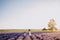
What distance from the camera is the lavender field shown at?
3.09 meters

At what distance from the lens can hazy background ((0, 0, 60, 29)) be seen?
314 cm

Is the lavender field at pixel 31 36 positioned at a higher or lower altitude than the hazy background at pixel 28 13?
lower

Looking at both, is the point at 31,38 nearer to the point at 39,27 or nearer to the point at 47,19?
the point at 39,27

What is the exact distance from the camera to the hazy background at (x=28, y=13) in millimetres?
3141

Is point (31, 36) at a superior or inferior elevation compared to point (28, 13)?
inferior

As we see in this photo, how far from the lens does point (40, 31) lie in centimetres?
315

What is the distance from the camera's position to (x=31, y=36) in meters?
3.10

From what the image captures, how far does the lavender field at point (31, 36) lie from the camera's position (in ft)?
10.1

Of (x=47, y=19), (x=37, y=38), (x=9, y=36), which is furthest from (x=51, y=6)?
(x=9, y=36)

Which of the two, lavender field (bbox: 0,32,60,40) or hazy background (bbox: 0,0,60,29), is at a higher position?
hazy background (bbox: 0,0,60,29)

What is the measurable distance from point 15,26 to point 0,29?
335 mm

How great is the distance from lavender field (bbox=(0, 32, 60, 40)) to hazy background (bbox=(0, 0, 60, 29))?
151mm

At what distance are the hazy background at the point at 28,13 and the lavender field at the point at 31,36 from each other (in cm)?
15

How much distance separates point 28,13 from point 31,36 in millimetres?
510
